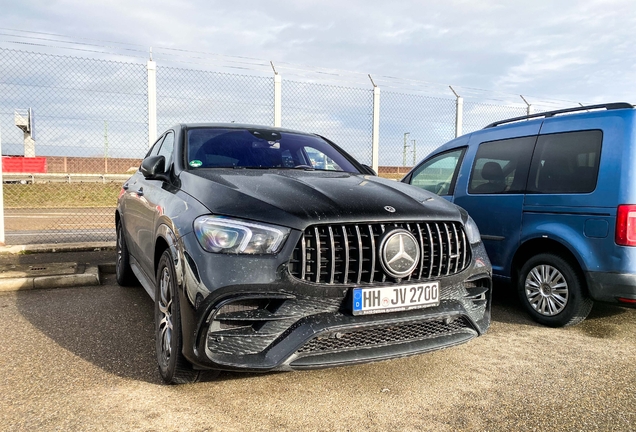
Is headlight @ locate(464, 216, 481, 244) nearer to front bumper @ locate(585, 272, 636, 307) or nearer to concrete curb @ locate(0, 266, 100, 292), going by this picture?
front bumper @ locate(585, 272, 636, 307)

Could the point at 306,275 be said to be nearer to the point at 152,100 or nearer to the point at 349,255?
the point at 349,255

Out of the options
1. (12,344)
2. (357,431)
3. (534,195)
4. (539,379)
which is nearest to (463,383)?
(539,379)

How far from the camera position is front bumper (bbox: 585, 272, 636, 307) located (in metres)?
3.48

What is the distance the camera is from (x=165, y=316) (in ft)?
9.37

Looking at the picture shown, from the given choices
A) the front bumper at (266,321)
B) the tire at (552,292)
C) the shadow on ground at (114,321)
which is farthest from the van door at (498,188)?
the front bumper at (266,321)

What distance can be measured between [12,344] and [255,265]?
2149mm

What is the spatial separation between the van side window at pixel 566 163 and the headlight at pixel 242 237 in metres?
2.60

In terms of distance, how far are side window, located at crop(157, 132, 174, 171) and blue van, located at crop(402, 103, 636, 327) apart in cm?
281

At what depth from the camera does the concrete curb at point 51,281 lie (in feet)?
15.9

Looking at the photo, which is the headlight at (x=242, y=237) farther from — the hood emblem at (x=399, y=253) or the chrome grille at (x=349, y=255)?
the hood emblem at (x=399, y=253)

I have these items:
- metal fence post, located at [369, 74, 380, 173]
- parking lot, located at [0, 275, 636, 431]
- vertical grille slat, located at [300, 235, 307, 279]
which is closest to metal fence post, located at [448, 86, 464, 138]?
metal fence post, located at [369, 74, 380, 173]

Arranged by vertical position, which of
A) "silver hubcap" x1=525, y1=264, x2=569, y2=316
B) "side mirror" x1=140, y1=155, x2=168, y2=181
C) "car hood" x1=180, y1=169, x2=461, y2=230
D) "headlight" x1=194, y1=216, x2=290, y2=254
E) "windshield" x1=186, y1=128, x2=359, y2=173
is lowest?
"silver hubcap" x1=525, y1=264, x2=569, y2=316

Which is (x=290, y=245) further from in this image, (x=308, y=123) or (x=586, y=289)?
(x=308, y=123)

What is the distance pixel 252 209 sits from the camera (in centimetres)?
251
